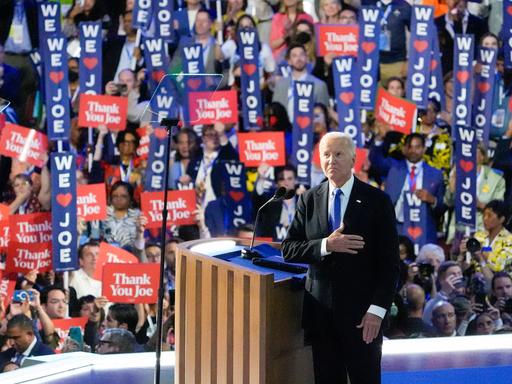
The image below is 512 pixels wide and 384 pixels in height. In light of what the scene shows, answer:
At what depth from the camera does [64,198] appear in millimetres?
4664

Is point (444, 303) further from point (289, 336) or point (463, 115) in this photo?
point (289, 336)

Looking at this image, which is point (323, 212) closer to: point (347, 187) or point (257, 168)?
point (347, 187)

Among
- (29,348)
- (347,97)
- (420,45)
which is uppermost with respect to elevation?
(420,45)

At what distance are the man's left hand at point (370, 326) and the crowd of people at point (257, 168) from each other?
236cm

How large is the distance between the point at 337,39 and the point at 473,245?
64.0 inches

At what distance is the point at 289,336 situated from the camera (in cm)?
284

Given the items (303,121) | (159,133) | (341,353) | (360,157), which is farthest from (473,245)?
(341,353)

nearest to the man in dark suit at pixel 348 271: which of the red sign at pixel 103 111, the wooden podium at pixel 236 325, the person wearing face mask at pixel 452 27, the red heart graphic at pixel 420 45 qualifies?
the wooden podium at pixel 236 325

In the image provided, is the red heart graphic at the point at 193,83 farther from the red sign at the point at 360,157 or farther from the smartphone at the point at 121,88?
the red sign at the point at 360,157

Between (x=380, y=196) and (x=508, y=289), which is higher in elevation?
(x=380, y=196)

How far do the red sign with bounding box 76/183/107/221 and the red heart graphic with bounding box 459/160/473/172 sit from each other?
2.32m

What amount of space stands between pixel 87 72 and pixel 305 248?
8.14ft

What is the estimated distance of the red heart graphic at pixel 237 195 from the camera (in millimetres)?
4926

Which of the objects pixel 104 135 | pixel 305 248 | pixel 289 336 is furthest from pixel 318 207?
pixel 104 135
